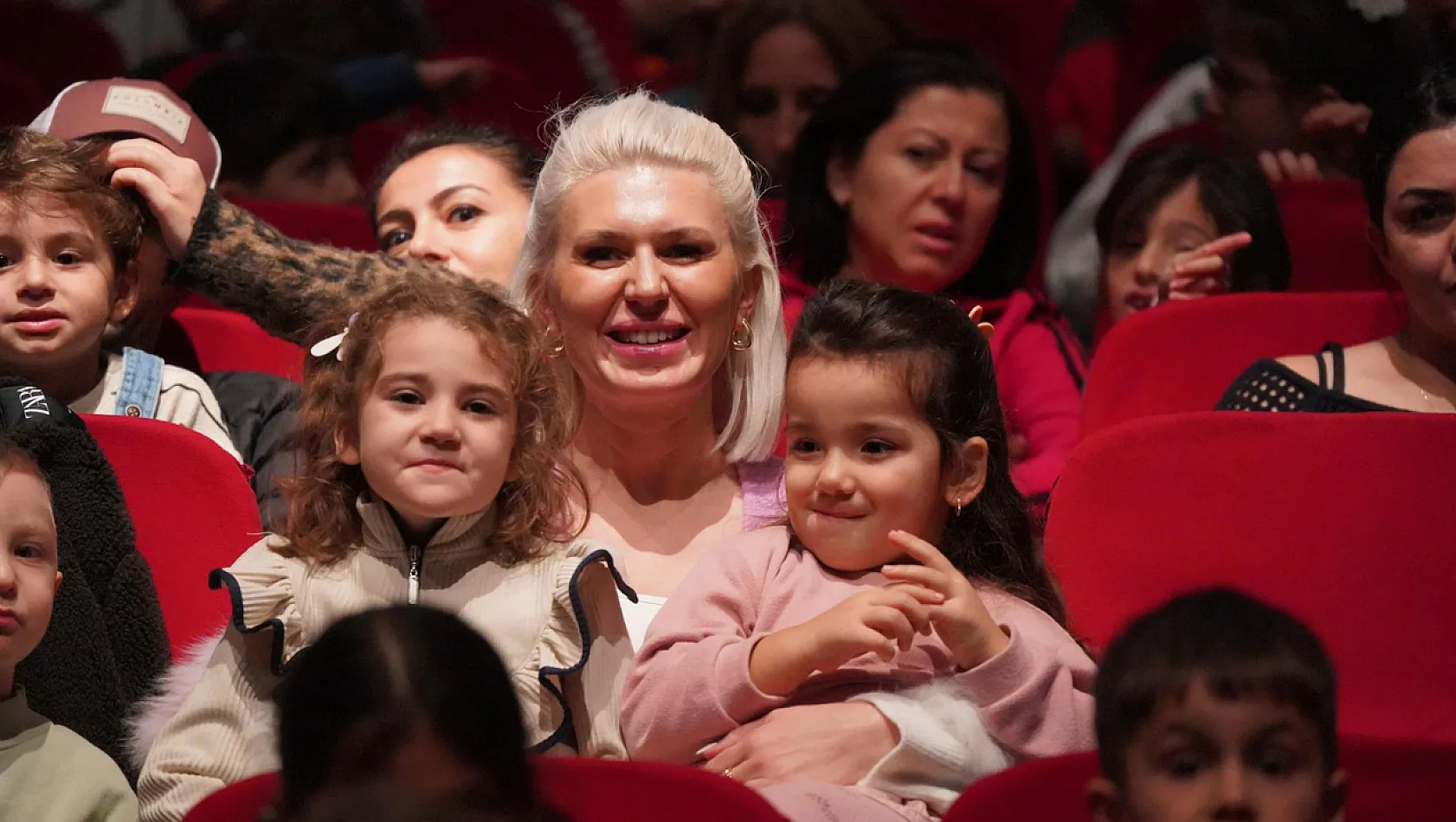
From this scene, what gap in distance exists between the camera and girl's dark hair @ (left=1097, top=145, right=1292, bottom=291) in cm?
238

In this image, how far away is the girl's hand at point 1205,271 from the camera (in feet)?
7.59

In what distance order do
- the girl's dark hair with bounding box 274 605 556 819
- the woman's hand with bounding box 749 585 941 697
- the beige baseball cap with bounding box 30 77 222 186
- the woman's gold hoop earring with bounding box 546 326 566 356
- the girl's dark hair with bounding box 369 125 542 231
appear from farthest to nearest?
1. the girl's dark hair with bounding box 369 125 542 231
2. the beige baseball cap with bounding box 30 77 222 186
3. the woman's gold hoop earring with bounding box 546 326 566 356
4. the woman's hand with bounding box 749 585 941 697
5. the girl's dark hair with bounding box 274 605 556 819

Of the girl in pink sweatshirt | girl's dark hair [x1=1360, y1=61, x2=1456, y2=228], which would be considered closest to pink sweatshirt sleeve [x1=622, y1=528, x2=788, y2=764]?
the girl in pink sweatshirt

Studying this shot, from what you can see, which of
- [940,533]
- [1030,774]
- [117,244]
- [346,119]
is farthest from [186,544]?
[346,119]

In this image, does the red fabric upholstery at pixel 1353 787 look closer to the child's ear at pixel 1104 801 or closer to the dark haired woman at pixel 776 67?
the child's ear at pixel 1104 801

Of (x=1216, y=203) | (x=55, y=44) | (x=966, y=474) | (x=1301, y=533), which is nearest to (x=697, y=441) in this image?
(x=966, y=474)

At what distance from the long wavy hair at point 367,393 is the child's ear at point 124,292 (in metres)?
0.44

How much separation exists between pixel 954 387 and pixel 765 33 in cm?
136

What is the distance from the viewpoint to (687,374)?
176 cm

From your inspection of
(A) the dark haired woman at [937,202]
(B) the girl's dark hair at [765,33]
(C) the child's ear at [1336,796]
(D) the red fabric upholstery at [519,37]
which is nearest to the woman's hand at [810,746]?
(C) the child's ear at [1336,796]

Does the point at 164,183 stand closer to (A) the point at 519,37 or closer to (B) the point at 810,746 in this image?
(B) the point at 810,746

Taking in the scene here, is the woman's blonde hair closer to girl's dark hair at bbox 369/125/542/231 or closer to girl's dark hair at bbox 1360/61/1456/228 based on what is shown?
girl's dark hair at bbox 369/125/542/231

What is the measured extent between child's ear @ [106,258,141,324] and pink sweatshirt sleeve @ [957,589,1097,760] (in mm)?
1085

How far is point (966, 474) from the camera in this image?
1574 millimetres
